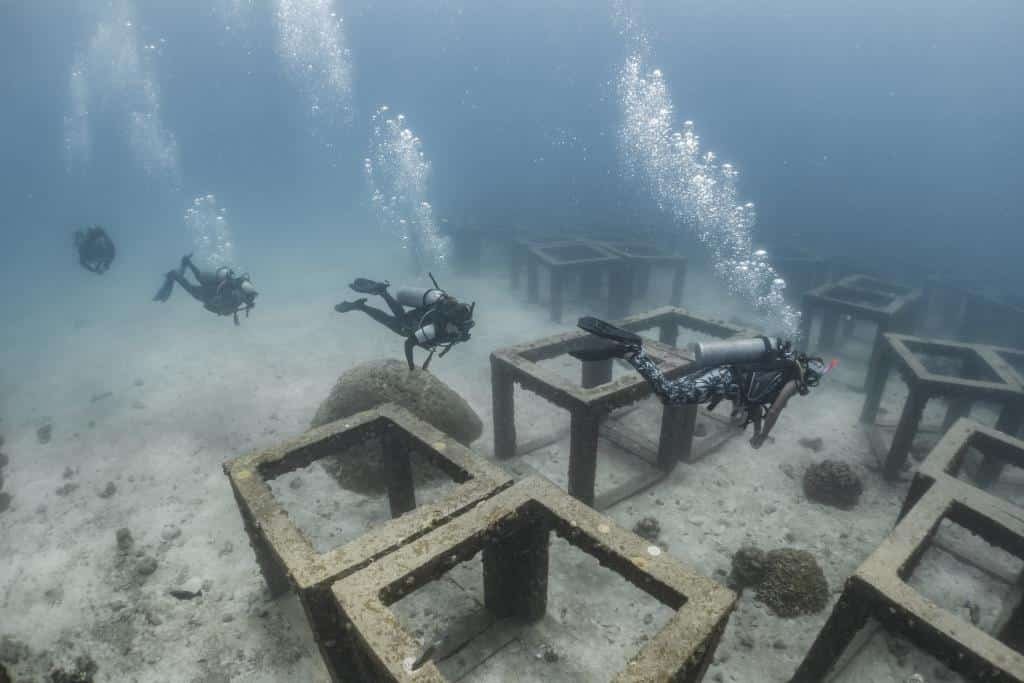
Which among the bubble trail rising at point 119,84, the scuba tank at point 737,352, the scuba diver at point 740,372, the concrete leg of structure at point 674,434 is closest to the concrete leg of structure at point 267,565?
the scuba diver at point 740,372

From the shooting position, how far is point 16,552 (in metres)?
6.34

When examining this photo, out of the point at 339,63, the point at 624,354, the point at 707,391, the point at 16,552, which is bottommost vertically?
the point at 16,552

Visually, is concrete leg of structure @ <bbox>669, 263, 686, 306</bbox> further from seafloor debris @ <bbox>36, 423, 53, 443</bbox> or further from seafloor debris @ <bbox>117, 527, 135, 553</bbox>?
seafloor debris @ <bbox>36, 423, 53, 443</bbox>

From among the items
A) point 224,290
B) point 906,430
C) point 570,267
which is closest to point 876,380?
point 906,430

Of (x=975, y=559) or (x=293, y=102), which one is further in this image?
(x=293, y=102)

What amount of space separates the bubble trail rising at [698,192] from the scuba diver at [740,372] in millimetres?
9281

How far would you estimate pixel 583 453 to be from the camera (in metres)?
5.94

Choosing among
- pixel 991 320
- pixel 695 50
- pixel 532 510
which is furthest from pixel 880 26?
pixel 532 510

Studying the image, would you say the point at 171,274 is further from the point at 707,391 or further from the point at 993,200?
the point at 993,200

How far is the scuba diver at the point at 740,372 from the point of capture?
13.2 ft

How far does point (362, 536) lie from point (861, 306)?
35.0 ft

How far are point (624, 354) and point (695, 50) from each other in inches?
3086

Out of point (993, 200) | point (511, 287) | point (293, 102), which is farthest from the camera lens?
point (293, 102)

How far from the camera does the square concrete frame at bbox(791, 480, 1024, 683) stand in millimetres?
2742
